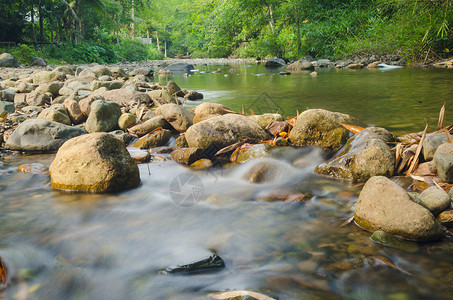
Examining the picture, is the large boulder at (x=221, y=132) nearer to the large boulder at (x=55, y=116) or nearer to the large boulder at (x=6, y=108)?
the large boulder at (x=55, y=116)

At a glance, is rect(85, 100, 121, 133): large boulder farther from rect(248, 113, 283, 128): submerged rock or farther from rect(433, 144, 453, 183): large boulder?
rect(433, 144, 453, 183): large boulder

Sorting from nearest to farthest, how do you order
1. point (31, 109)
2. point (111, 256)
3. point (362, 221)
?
1. point (111, 256)
2. point (362, 221)
3. point (31, 109)

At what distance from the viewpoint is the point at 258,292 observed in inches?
68.3

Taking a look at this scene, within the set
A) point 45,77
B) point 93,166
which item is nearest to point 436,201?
point 93,166

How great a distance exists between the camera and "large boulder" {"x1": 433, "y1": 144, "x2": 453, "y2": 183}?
2549 millimetres

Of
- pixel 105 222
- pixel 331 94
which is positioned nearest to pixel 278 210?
pixel 105 222

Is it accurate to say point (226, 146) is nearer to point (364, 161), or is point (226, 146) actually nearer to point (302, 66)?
point (364, 161)

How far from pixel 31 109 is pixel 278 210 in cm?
562

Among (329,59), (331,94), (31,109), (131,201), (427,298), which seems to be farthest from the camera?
(329,59)

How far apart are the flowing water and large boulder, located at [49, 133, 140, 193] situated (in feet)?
0.39

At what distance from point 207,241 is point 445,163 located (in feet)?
6.58

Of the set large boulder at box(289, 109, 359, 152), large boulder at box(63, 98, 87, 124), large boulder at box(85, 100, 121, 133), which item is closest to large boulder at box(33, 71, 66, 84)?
large boulder at box(63, 98, 87, 124)

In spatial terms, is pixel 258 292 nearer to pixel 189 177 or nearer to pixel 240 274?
pixel 240 274

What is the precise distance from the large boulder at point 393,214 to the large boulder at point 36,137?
13.5 ft
